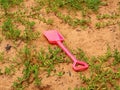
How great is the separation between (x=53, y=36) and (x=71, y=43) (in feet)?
0.82

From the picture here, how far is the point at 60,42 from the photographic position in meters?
3.86

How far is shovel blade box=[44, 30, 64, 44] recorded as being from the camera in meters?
3.86

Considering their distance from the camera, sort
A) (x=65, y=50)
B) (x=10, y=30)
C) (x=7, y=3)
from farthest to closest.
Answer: (x=7, y=3), (x=10, y=30), (x=65, y=50)

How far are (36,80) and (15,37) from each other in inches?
31.5

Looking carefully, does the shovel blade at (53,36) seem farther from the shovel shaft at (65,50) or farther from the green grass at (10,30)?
the green grass at (10,30)

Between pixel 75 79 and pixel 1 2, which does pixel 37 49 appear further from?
pixel 1 2

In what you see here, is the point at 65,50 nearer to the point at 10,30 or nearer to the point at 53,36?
the point at 53,36

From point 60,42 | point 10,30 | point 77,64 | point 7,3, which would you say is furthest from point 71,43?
point 7,3

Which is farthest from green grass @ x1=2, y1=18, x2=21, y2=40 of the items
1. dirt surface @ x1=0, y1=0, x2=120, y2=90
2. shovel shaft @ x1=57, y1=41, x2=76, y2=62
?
shovel shaft @ x1=57, y1=41, x2=76, y2=62

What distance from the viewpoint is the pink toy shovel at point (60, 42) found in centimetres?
354

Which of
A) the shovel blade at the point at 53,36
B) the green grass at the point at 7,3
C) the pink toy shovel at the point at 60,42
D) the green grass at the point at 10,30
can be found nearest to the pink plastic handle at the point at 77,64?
the pink toy shovel at the point at 60,42

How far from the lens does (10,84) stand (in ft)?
11.1

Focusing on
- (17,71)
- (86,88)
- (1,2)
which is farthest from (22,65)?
(1,2)

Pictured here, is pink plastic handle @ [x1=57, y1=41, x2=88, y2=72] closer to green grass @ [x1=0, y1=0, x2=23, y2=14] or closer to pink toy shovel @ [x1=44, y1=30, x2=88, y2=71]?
pink toy shovel @ [x1=44, y1=30, x2=88, y2=71]
